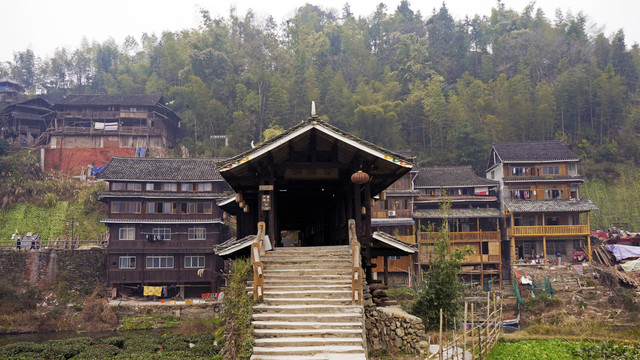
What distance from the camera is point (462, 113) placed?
5778cm

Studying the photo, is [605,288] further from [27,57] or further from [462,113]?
[27,57]

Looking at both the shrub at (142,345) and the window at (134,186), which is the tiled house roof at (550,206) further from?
the window at (134,186)

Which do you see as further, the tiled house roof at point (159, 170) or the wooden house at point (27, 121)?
the wooden house at point (27, 121)

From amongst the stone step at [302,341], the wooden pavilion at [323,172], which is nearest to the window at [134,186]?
the wooden pavilion at [323,172]

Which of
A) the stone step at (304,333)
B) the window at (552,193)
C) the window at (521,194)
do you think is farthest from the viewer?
the window at (521,194)

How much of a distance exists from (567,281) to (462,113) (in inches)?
1002

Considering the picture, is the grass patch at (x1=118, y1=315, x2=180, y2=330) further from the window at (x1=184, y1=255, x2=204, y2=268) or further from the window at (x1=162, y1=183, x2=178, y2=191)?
the window at (x1=162, y1=183, x2=178, y2=191)

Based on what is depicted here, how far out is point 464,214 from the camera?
140 ft

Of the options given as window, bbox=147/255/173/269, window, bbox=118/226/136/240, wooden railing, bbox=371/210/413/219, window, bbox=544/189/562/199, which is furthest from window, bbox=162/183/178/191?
window, bbox=544/189/562/199

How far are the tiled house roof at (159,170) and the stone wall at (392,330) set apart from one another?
2892 cm

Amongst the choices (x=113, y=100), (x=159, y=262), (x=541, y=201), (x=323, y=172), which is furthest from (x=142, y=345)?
(x=113, y=100)

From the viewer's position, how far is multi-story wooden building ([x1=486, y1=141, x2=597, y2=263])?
137 feet

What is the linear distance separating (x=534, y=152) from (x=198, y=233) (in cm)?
3184

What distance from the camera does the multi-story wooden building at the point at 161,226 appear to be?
129ft
